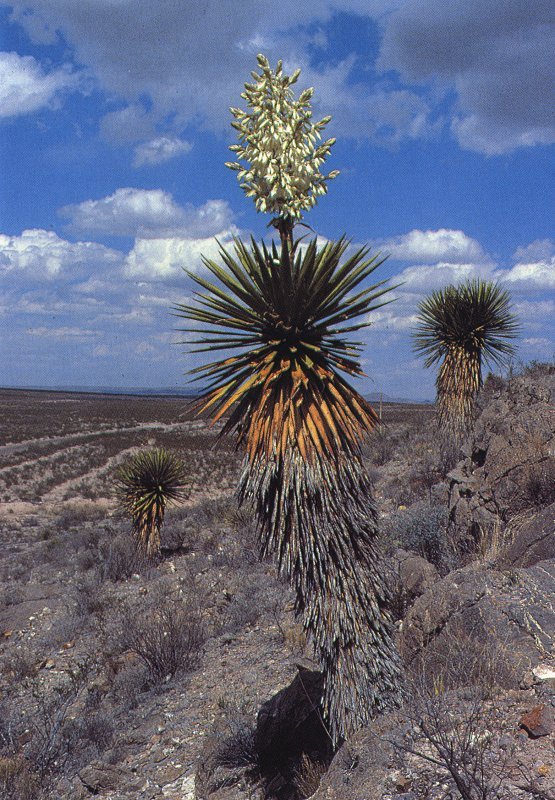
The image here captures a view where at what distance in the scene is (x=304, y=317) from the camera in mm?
4902

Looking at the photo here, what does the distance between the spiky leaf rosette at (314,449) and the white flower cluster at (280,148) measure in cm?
46

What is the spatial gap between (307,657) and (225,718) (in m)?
1.39

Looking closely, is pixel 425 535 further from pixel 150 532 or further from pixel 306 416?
pixel 150 532

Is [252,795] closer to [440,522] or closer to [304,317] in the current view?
[304,317]

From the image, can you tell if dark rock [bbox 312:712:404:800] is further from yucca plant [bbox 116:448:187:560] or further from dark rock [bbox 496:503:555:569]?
yucca plant [bbox 116:448:187:560]

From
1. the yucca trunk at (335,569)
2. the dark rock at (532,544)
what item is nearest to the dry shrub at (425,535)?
the dark rock at (532,544)

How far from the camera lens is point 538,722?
A: 3.99 meters

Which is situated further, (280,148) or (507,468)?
(507,468)

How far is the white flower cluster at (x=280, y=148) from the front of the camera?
15.3 feet

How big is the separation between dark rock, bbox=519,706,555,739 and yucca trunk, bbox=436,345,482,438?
30.7 ft

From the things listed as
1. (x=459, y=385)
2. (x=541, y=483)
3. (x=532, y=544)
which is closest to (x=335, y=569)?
(x=532, y=544)

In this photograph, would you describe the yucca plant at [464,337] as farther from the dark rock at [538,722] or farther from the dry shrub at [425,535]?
the dark rock at [538,722]

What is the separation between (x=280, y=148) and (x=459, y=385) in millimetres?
9424

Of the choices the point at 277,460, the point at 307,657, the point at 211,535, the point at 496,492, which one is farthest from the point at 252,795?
the point at 211,535
